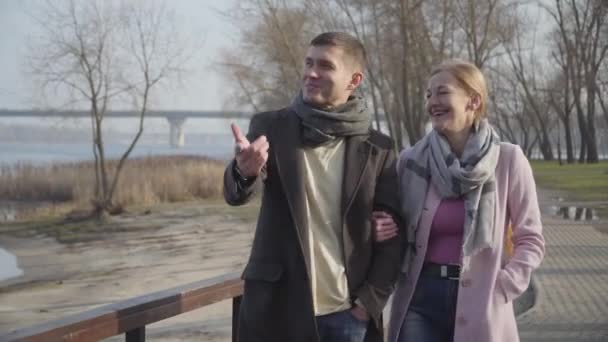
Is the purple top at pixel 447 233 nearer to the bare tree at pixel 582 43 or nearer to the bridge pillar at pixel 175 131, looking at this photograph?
the bare tree at pixel 582 43

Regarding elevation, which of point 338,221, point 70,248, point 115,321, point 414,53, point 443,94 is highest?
point 414,53

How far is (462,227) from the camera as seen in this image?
268cm

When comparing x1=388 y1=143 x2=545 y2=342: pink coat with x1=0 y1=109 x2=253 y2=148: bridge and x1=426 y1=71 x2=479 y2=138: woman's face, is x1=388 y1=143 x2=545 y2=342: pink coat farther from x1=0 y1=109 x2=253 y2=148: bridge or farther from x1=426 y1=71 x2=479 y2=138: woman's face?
x1=0 y1=109 x2=253 y2=148: bridge

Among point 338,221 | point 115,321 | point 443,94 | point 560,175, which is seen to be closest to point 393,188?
point 338,221

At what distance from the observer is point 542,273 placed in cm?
991

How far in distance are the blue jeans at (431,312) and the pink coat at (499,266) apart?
0.03 m

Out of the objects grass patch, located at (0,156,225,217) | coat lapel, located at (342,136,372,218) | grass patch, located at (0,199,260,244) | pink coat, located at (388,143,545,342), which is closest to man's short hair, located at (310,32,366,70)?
coat lapel, located at (342,136,372,218)

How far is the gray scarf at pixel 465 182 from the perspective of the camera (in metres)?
2.61

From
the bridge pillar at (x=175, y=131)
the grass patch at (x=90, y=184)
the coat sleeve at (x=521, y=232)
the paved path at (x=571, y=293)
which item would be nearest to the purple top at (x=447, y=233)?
the coat sleeve at (x=521, y=232)

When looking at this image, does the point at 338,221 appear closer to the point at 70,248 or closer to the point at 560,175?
the point at 70,248

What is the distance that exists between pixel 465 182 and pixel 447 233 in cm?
22

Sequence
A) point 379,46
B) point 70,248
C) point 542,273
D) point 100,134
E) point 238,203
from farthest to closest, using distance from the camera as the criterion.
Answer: point 379,46 < point 100,134 < point 70,248 < point 542,273 < point 238,203

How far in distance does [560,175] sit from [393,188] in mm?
33050

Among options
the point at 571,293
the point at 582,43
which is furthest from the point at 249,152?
the point at 582,43
